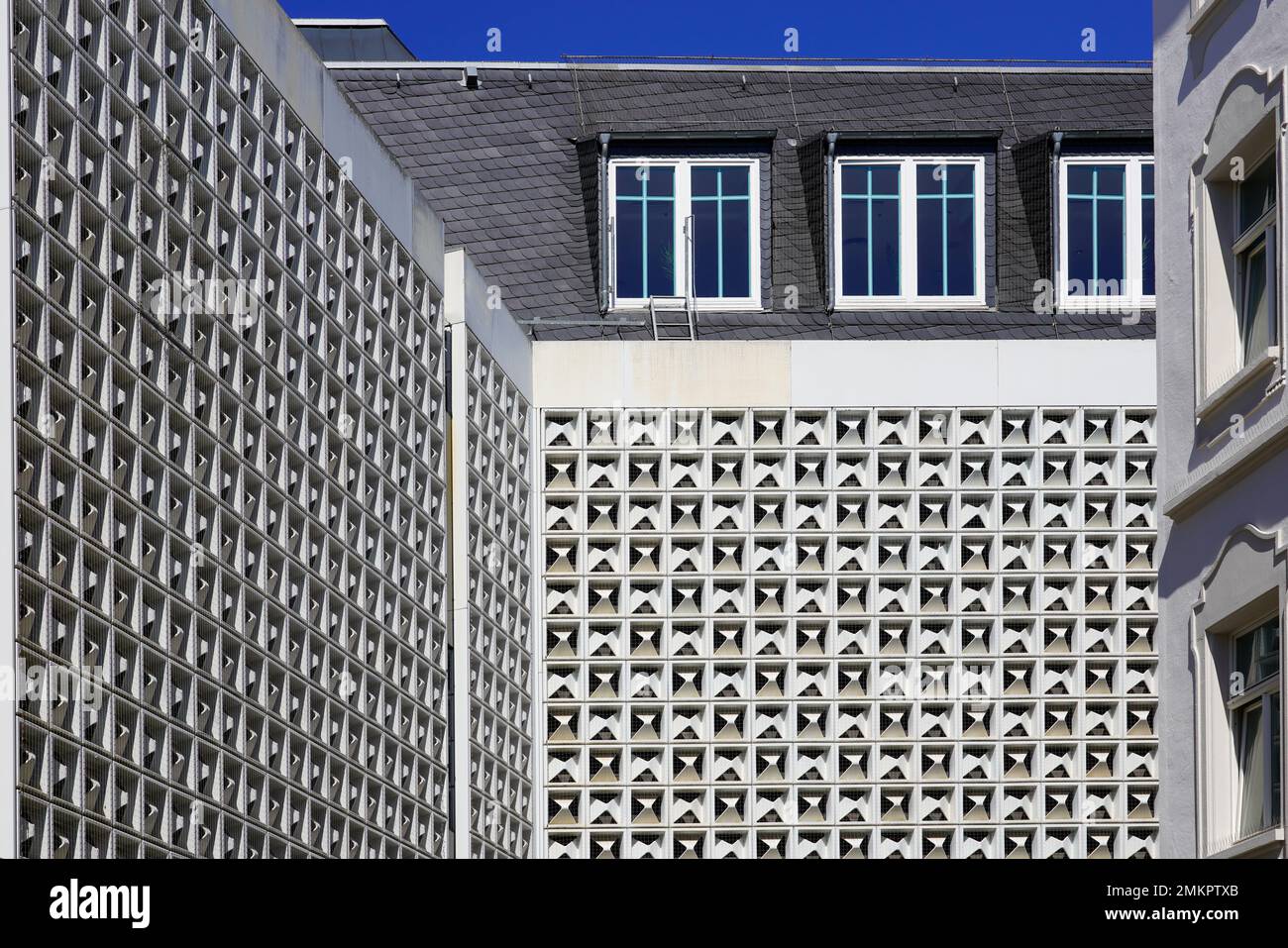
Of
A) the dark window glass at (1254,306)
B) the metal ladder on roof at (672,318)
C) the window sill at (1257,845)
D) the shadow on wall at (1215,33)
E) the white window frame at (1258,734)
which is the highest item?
the metal ladder on roof at (672,318)

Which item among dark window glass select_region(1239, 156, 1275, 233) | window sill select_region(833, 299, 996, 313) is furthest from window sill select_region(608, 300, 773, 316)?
dark window glass select_region(1239, 156, 1275, 233)

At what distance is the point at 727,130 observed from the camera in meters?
24.8

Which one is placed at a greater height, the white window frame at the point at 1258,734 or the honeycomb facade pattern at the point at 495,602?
the honeycomb facade pattern at the point at 495,602

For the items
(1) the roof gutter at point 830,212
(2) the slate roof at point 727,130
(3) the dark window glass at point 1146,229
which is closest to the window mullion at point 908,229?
(2) the slate roof at point 727,130

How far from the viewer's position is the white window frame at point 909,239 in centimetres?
2466

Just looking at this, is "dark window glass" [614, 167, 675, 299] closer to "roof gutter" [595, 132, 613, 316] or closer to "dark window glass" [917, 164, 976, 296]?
"roof gutter" [595, 132, 613, 316]

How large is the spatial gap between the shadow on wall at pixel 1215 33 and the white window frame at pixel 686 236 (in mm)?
10046

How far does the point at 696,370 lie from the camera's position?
77.6 ft

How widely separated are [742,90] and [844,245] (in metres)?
1.90

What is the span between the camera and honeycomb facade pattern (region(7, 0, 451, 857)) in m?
12.5

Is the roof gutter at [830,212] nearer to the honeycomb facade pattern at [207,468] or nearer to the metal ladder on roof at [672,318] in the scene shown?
the metal ladder on roof at [672,318]

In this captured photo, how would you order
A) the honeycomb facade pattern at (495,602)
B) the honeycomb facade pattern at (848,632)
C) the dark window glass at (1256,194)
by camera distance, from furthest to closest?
the honeycomb facade pattern at (848,632) → the honeycomb facade pattern at (495,602) → the dark window glass at (1256,194)
